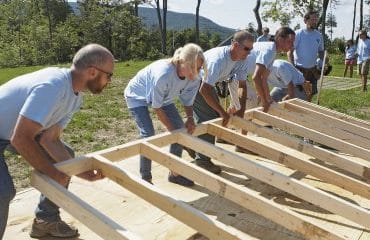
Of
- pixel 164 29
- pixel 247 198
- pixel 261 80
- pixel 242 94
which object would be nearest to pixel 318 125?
pixel 261 80

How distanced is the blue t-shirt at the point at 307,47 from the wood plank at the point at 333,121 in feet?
5.17

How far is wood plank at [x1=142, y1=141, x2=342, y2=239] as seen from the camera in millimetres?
2875

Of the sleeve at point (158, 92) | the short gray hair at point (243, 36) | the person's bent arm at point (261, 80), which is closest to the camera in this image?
the sleeve at point (158, 92)

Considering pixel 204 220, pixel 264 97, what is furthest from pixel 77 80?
pixel 264 97

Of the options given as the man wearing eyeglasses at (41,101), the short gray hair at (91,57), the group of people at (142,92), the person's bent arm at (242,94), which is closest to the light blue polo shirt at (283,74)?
the group of people at (142,92)

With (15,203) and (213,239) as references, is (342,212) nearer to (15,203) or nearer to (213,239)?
(213,239)

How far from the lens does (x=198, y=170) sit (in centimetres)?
342

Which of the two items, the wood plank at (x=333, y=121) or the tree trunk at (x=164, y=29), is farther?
the tree trunk at (x=164, y=29)

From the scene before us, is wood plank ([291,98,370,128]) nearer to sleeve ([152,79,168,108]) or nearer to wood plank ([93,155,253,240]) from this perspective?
sleeve ([152,79,168,108])

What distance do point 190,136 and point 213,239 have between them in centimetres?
162

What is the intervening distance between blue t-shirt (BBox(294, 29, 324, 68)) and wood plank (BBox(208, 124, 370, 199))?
10.9 ft

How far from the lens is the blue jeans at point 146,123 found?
4387mm

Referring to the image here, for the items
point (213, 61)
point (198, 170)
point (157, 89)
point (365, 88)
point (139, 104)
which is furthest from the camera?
point (365, 88)

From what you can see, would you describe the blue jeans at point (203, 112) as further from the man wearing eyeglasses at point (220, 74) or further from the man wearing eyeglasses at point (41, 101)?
the man wearing eyeglasses at point (41, 101)
